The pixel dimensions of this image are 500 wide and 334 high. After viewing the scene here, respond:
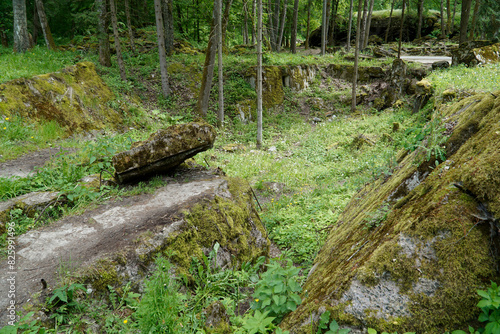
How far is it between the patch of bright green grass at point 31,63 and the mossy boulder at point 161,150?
625 cm

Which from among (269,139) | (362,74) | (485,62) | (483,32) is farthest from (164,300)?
(483,32)

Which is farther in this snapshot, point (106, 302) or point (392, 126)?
point (392, 126)

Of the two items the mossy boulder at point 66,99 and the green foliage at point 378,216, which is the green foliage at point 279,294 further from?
the mossy boulder at point 66,99

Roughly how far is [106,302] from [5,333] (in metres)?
1.01

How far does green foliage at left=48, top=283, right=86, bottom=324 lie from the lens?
9.69 ft

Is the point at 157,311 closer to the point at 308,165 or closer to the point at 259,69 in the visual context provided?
the point at 308,165

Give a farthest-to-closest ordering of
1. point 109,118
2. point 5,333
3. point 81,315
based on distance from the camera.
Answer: point 109,118, point 81,315, point 5,333

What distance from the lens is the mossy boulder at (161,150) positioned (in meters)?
5.47

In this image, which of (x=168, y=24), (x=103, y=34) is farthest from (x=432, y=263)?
(x=168, y=24)

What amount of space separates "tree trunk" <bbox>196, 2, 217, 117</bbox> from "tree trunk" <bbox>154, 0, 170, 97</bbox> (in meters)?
2.25

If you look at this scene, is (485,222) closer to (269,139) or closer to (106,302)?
(106,302)

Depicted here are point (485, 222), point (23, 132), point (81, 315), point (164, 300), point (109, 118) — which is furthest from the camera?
point (109, 118)

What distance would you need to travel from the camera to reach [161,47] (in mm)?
14281

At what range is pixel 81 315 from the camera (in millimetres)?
3064
